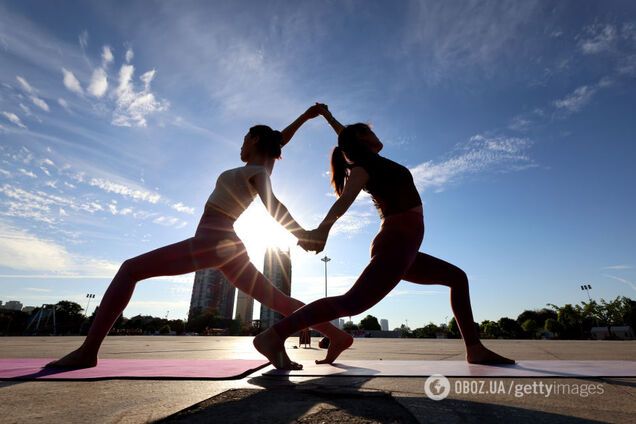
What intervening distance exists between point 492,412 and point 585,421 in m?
0.26

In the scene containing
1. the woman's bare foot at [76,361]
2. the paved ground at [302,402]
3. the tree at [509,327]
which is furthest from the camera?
the tree at [509,327]

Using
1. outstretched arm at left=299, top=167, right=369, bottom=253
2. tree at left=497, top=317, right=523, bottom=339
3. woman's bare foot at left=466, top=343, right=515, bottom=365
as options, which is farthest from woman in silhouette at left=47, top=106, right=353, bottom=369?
tree at left=497, top=317, right=523, bottom=339

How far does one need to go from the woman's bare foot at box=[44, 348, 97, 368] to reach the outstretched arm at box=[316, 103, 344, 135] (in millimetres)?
2711

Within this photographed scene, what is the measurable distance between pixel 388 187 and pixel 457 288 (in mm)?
1138

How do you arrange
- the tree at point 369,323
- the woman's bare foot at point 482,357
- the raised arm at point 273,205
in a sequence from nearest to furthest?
the raised arm at point 273,205
the woman's bare foot at point 482,357
the tree at point 369,323

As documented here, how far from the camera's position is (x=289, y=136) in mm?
3406

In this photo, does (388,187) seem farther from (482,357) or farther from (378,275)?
(482,357)

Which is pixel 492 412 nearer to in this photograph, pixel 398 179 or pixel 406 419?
pixel 406 419

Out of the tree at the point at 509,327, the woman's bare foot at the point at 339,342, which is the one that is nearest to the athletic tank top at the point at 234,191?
the woman's bare foot at the point at 339,342

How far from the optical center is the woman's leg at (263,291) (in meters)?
2.74

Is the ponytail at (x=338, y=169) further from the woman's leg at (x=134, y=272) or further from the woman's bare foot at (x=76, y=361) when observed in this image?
the woman's bare foot at (x=76, y=361)

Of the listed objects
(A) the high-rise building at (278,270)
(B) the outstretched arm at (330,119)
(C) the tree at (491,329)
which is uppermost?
(A) the high-rise building at (278,270)

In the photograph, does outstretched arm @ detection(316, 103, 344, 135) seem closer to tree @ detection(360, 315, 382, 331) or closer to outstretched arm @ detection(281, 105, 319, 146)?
outstretched arm @ detection(281, 105, 319, 146)

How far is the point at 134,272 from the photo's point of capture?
98.3 inches
